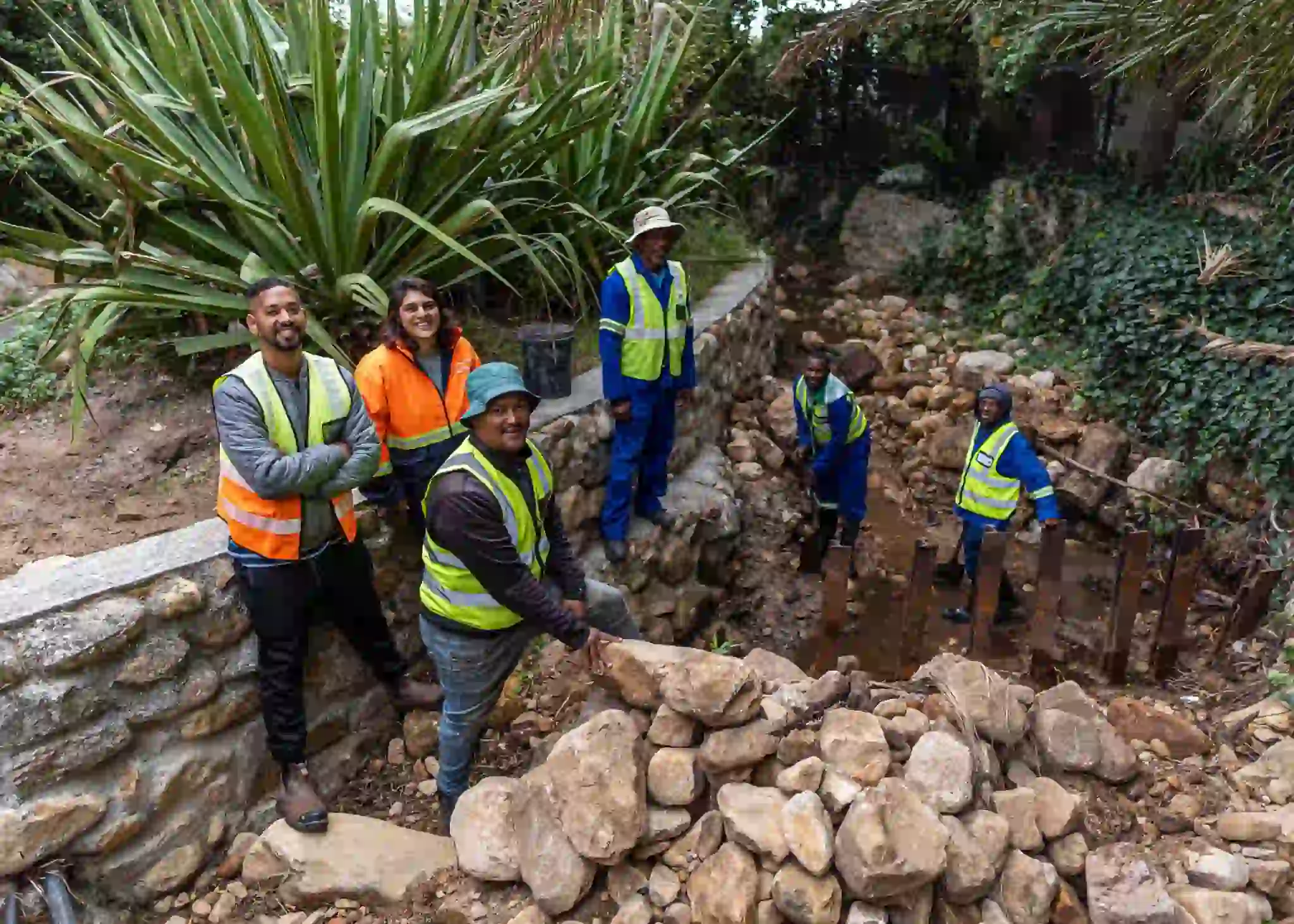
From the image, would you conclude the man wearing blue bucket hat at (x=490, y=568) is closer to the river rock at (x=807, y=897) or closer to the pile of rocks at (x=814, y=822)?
the pile of rocks at (x=814, y=822)

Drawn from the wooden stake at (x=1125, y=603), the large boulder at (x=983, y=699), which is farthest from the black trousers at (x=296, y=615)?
the wooden stake at (x=1125, y=603)

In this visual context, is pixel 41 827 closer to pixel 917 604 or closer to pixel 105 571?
pixel 105 571

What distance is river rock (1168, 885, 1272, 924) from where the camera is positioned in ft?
7.97

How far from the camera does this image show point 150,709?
8.86 feet

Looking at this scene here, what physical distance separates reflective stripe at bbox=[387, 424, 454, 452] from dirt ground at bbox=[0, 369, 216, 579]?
789 millimetres

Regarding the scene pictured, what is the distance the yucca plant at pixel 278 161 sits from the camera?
3320mm

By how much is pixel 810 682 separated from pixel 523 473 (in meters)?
1.05

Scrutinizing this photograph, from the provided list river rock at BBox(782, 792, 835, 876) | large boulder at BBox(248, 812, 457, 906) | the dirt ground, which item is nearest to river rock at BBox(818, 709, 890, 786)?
river rock at BBox(782, 792, 835, 876)

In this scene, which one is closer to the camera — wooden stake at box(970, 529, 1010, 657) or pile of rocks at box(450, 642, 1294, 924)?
pile of rocks at box(450, 642, 1294, 924)

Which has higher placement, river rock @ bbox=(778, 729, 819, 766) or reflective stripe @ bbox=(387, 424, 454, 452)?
reflective stripe @ bbox=(387, 424, 454, 452)

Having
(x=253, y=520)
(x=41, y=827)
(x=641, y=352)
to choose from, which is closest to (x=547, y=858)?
(x=253, y=520)

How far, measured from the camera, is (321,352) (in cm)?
368

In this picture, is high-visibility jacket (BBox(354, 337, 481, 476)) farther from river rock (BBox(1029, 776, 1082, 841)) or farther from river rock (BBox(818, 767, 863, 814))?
river rock (BBox(1029, 776, 1082, 841))

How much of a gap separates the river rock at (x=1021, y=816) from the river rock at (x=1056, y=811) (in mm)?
23
